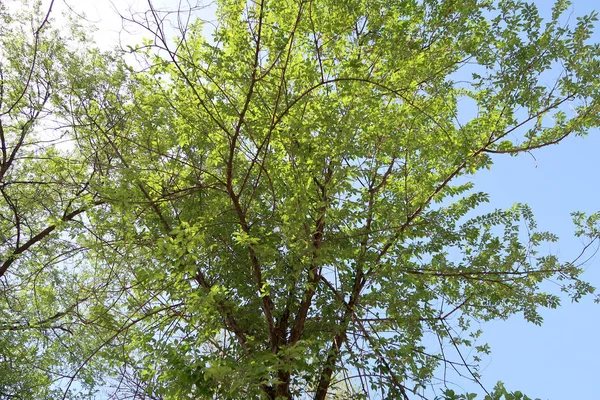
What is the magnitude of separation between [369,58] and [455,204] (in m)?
2.09

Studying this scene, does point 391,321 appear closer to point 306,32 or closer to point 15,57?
point 306,32

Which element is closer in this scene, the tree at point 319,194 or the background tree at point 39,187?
the tree at point 319,194

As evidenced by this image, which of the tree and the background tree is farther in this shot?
the background tree

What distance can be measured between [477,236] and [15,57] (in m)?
6.56

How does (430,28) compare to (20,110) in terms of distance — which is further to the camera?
(20,110)

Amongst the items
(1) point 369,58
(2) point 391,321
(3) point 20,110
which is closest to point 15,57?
(3) point 20,110

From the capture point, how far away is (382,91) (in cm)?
513

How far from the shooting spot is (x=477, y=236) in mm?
5746

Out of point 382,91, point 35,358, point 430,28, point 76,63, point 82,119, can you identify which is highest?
point 76,63

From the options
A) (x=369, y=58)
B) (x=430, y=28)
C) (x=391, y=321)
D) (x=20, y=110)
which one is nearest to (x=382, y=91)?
(x=369, y=58)

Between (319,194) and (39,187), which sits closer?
(319,194)

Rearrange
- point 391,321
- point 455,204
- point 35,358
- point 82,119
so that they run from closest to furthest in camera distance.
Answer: point 391,321 < point 455,204 < point 82,119 < point 35,358

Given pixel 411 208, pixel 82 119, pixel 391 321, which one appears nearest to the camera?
pixel 391 321

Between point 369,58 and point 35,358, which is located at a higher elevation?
point 369,58
